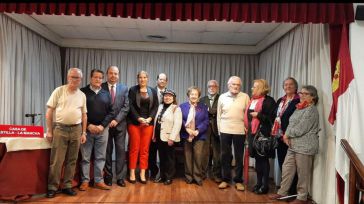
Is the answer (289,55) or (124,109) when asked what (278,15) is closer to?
(289,55)

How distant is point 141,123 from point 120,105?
35 cm

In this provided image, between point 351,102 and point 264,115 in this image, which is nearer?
point 351,102

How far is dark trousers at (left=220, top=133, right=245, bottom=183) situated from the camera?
379cm

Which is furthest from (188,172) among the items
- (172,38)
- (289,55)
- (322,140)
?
(172,38)

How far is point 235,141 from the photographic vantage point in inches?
149

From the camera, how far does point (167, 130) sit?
3.94m

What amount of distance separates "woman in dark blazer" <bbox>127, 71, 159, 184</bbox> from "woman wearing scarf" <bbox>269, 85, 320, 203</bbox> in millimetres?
1689

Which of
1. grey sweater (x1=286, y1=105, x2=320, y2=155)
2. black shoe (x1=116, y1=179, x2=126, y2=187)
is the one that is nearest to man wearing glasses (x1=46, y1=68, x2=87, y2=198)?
black shoe (x1=116, y1=179, x2=126, y2=187)

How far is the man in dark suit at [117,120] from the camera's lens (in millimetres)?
3800

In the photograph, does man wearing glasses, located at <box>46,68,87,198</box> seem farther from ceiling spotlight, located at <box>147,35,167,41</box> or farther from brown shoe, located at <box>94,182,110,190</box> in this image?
ceiling spotlight, located at <box>147,35,167,41</box>

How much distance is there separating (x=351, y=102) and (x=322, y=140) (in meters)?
0.81

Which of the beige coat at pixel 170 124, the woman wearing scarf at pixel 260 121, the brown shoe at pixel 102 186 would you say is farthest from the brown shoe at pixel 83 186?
the woman wearing scarf at pixel 260 121

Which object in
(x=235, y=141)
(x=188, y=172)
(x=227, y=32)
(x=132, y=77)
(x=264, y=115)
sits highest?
(x=227, y=32)

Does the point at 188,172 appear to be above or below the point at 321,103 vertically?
below
